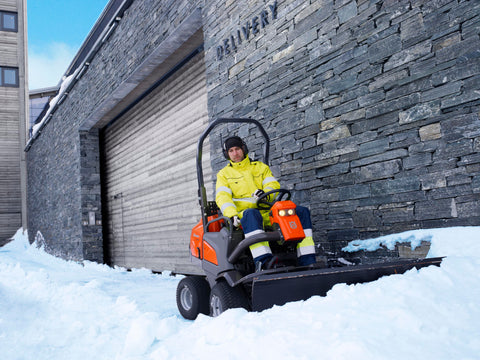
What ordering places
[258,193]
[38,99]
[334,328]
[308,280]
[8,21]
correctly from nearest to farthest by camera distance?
[334,328], [308,280], [258,193], [8,21], [38,99]

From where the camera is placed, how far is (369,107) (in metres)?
4.07

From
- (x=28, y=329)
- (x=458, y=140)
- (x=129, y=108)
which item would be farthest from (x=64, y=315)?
(x=129, y=108)

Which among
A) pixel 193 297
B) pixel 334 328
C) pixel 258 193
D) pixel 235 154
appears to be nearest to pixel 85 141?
pixel 235 154

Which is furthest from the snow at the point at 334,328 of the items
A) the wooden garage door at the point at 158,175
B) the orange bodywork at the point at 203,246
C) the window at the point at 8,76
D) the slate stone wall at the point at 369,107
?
the window at the point at 8,76

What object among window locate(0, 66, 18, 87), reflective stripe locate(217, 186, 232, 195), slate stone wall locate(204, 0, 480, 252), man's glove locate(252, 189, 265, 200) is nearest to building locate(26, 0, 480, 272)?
slate stone wall locate(204, 0, 480, 252)

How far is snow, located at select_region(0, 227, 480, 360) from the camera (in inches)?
81.6

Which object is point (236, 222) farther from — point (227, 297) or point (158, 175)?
point (158, 175)

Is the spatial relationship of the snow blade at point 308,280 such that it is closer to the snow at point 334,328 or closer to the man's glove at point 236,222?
the snow at point 334,328

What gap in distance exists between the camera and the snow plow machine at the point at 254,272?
2.85 m

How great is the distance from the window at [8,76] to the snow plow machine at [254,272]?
19090 millimetres

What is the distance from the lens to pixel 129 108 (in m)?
10.3

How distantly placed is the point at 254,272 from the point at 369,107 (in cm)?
193

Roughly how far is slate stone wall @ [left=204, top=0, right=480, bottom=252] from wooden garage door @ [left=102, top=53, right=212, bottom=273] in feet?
7.28

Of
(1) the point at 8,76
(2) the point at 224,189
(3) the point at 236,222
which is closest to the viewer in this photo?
(3) the point at 236,222
